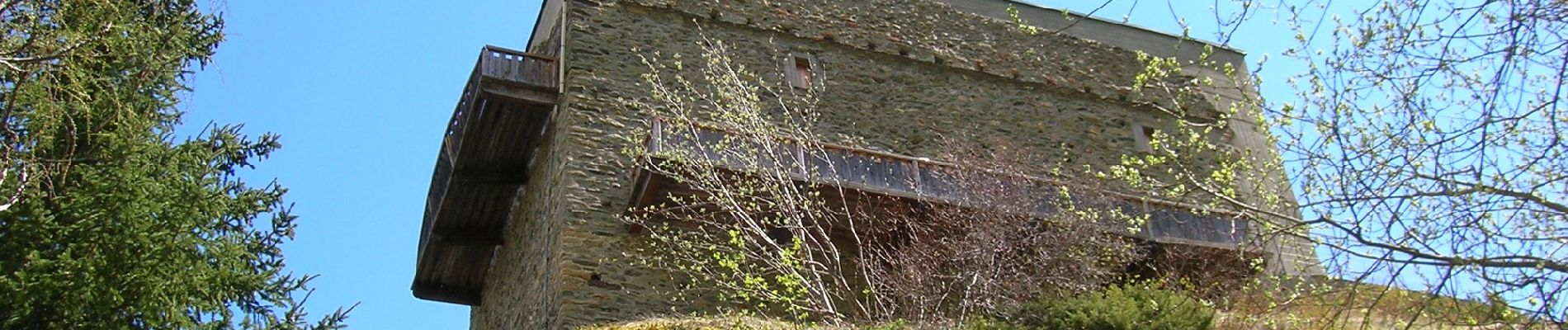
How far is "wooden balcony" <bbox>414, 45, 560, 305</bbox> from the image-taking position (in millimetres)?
14422

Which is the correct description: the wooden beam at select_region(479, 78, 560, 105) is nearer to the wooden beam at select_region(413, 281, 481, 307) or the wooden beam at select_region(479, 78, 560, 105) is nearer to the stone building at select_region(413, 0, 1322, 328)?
the stone building at select_region(413, 0, 1322, 328)

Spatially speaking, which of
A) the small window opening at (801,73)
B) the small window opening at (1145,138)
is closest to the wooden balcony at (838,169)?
the small window opening at (801,73)

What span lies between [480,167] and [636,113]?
198 cm

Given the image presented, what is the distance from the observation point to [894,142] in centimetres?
1591

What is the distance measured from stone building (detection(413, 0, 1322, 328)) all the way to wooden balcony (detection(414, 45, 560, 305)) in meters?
0.02

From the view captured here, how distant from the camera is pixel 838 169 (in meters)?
13.1

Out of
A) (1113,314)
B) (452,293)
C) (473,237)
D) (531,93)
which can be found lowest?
(452,293)

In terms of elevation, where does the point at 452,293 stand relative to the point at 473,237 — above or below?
below

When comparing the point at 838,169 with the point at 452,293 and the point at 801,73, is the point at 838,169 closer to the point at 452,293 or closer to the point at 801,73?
the point at 801,73

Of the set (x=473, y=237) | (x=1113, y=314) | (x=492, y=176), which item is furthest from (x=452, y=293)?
(x=1113, y=314)

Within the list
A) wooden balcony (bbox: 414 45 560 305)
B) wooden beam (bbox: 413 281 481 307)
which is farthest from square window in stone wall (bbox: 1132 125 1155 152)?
wooden beam (bbox: 413 281 481 307)

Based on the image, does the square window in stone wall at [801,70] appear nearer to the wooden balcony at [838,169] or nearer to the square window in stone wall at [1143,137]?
the wooden balcony at [838,169]

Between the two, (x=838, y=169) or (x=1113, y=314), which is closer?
(x=1113, y=314)

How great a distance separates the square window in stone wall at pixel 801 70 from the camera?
16.1 metres
